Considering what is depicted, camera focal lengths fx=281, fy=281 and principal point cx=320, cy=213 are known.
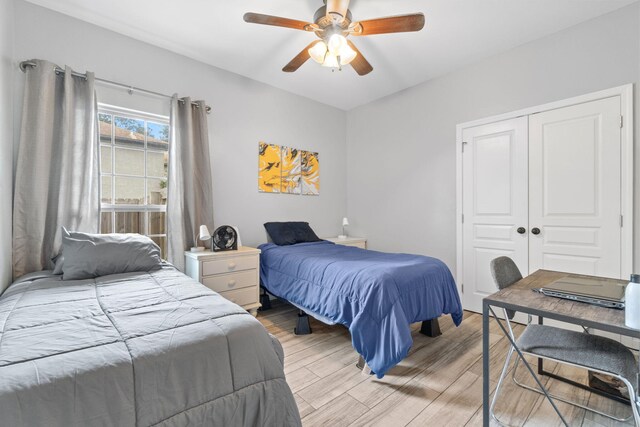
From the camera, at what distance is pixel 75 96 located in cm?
224

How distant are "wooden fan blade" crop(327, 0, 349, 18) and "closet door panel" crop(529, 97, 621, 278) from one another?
2060mm

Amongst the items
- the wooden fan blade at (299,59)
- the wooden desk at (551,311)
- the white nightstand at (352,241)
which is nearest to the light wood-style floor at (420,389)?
the wooden desk at (551,311)

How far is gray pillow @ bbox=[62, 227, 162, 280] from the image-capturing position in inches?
72.0

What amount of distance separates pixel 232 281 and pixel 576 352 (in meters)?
2.42

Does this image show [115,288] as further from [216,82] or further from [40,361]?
[216,82]

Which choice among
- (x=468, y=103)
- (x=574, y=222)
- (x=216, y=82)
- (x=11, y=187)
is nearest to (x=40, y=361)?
(x=11, y=187)

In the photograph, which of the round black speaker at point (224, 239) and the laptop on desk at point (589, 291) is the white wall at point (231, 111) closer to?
the round black speaker at point (224, 239)

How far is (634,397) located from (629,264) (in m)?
1.62

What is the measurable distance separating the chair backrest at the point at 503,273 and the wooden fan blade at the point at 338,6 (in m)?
1.83

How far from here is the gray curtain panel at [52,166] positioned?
2.01 meters

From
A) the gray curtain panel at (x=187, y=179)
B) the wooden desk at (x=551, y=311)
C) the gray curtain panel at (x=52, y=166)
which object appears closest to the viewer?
the wooden desk at (x=551, y=311)

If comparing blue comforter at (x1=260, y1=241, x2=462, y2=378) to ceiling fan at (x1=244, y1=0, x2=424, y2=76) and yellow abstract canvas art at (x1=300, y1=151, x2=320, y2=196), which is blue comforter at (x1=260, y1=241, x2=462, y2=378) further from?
ceiling fan at (x1=244, y1=0, x2=424, y2=76)

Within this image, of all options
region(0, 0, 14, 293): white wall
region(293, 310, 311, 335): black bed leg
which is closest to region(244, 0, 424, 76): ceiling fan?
region(0, 0, 14, 293): white wall

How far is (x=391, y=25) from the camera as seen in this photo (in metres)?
1.88
